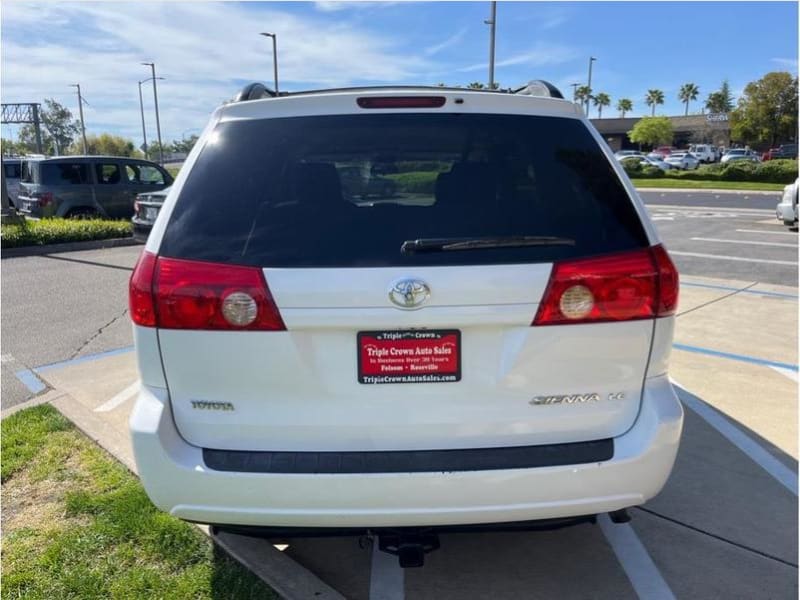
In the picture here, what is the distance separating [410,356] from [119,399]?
3.23 meters

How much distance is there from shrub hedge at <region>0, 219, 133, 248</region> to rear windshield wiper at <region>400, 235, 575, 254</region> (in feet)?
40.7

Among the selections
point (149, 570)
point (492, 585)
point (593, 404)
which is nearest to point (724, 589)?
point (492, 585)

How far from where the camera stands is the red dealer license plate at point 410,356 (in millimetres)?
2002

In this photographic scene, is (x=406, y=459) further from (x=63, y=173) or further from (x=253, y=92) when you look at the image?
(x=63, y=173)

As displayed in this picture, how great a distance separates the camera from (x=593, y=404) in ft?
6.89

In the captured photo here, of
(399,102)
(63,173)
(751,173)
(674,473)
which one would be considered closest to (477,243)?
(399,102)

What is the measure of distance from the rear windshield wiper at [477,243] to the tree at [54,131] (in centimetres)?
8399

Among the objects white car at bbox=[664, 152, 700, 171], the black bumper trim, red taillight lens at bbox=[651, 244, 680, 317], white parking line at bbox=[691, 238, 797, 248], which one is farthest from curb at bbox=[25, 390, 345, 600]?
white car at bbox=[664, 152, 700, 171]

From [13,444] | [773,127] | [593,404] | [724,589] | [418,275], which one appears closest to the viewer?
[418,275]

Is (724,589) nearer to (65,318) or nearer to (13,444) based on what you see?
(13,444)

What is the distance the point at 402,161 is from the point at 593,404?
1.26 meters

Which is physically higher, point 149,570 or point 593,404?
point 593,404

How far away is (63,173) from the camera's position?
15.1m

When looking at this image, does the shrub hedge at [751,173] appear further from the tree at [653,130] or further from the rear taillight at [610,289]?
the tree at [653,130]
